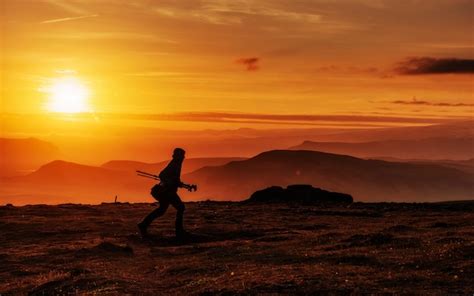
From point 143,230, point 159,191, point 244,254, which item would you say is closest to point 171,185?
point 159,191

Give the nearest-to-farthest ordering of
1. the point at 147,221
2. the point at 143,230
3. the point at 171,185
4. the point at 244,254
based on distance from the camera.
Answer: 1. the point at 244,254
2. the point at 171,185
3. the point at 143,230
4. the point at 147,221

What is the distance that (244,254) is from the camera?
2209 cm

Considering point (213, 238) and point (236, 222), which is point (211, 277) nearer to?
point (213, 238)

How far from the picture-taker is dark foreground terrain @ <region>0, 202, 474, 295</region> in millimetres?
16188

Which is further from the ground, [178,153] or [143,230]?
[178,153]

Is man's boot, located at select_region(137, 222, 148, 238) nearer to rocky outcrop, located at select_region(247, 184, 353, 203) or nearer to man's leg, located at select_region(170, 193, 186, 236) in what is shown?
man's leg, located at select_region(170, 193, 186, 236)

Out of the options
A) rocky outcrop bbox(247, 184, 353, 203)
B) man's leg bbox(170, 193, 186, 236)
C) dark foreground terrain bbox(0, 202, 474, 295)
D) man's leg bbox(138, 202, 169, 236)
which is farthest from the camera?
rocky outcrop bbox(247, 184, 353, 203)

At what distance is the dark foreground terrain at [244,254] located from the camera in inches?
637

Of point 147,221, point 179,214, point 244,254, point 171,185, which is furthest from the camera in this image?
point 147,221

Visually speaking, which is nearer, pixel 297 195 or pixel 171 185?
pixel 171 185

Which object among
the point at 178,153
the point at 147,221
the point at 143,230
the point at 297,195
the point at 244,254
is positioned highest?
the point at 178,153

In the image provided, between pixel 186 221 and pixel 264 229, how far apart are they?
19.5 feet

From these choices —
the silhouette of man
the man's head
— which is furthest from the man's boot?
the man's head

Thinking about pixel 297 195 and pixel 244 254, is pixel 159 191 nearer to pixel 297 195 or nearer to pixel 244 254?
pixel 244 254
